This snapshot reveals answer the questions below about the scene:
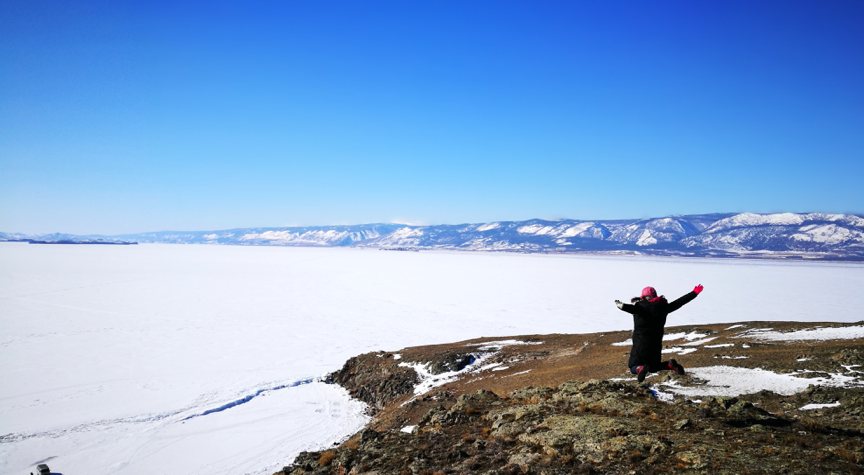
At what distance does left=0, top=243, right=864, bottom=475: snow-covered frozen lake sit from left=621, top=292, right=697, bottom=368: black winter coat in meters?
11.6

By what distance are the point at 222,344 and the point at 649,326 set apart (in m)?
30.1

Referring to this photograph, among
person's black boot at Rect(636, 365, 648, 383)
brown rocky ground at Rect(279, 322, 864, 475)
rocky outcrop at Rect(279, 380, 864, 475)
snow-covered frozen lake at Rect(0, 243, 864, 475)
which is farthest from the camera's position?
snow-covered frozen lake at Rect(0, 243, 864, 475)

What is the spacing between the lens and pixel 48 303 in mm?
46219

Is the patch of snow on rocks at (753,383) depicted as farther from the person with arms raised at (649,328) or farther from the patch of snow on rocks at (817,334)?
the patch of snow on rocks at (817,334)

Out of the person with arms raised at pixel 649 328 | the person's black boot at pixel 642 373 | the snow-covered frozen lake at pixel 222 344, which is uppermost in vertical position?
the person with arms raised at pixel 649 328

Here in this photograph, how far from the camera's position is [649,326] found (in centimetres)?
858

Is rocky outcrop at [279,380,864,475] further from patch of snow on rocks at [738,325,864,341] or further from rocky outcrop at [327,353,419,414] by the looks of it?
rocky outcrop at [327,353,419,414]

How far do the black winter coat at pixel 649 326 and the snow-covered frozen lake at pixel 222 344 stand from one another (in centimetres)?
1155

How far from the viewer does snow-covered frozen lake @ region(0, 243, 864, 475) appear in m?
16.5

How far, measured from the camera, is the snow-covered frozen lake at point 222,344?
54.2ft

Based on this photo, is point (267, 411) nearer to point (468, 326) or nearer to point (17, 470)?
point (17, 470)

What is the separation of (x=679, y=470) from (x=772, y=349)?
1249 centimetres

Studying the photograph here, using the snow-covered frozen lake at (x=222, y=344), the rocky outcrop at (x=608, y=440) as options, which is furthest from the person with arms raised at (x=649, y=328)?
the snow-covered frozen lake at (x=222, y=344)

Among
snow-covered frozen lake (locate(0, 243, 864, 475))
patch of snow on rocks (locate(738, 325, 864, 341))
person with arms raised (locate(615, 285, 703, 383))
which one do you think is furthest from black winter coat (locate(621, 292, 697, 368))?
patch of snow on rocks (locate(738, 325, 864, 341))
